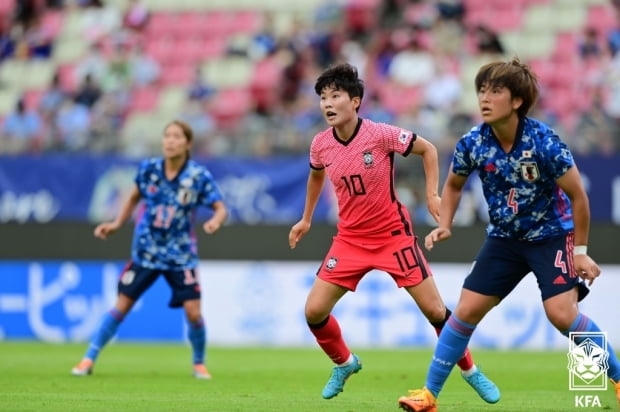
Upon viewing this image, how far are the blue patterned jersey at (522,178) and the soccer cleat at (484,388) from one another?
1.16 meters

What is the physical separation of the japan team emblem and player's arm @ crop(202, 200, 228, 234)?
4.12 m

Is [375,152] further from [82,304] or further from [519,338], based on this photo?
[82,304]

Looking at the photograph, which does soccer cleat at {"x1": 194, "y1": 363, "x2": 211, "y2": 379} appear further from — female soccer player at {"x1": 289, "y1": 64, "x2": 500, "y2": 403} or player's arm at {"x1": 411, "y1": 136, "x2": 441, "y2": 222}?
player's arm at {"x1": 411, "y1": 136, "x2": 441, "y2": 222}

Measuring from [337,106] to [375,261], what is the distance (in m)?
1.17

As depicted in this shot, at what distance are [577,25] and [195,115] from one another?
7.01 m

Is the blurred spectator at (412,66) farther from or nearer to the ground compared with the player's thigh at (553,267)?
farther from the ground

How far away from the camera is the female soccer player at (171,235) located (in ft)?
36.8

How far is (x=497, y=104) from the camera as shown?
24.1ft

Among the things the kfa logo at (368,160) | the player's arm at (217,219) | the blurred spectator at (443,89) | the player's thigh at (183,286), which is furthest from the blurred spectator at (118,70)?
the kfa logo at (368,160)

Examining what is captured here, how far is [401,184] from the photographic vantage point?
1661 cm

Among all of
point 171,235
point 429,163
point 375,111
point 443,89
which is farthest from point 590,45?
point 429,163

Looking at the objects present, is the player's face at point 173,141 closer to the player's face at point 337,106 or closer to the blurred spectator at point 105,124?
the player's face at point 337,106

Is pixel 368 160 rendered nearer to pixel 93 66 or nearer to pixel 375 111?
pixel 375 111

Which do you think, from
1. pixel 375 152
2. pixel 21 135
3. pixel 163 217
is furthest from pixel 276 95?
pixel 375 152
